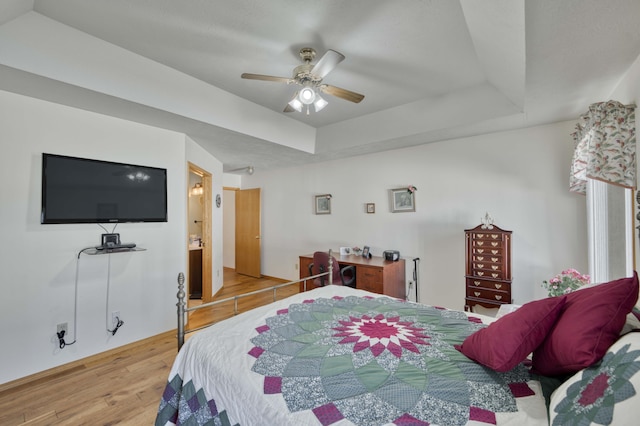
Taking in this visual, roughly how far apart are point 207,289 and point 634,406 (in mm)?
4410

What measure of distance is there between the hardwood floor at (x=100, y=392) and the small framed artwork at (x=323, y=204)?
2.85 metres

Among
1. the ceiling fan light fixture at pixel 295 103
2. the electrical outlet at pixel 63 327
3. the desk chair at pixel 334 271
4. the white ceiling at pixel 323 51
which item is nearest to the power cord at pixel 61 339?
the electrical outlet at pixel 63 327

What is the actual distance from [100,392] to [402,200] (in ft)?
12.1

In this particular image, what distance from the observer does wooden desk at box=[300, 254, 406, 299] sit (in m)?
3.31

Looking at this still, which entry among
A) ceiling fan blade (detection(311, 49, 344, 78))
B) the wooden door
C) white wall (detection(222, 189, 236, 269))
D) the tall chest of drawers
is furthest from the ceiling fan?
white wall (detection(222, 189, 236, 269))

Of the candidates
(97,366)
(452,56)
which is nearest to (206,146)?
(97,366)

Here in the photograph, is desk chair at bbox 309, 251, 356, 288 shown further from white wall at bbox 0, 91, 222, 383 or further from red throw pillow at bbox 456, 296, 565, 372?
red throw pillow at bbox 456, 296, 565, 372

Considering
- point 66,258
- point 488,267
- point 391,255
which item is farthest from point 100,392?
point 488,267

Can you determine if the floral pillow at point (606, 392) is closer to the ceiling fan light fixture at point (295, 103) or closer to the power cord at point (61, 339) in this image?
the ceiling fan light fixture at point (295, 103)

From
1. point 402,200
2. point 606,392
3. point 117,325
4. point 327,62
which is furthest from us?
point 402,200

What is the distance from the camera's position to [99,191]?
2.60 m

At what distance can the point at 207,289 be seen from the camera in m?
4.23

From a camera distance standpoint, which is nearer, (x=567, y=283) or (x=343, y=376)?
(x=343, y=376)

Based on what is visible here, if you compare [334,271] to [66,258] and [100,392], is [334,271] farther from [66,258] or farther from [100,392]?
[66,258]
